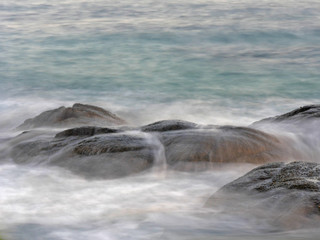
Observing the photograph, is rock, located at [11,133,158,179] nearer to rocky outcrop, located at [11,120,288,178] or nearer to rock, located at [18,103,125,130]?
rocky outcrop, located at [11,120,288,178]

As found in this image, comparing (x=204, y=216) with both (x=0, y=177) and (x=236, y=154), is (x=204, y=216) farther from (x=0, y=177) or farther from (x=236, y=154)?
(x=0, y=177)

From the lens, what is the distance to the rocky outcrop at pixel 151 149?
19.9 ft

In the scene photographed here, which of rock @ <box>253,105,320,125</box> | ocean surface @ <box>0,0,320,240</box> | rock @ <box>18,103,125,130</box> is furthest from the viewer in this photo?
rock @ <box>18,103,125,130</box>

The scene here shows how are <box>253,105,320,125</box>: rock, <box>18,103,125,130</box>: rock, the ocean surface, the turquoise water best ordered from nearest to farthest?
the ocean surface → <box>253,105,320,125</box>: rock → <box>18,103,125,130</box>: rock → the turquoise water

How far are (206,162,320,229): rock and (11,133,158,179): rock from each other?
4.03 feet

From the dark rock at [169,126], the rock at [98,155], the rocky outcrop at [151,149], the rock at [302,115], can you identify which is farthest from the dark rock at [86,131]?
the rock at [302,115]

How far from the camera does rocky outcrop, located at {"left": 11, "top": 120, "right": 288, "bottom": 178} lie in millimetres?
6062

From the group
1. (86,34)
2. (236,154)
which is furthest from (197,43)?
(236,154)

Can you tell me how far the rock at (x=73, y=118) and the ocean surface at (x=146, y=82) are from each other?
392 mm

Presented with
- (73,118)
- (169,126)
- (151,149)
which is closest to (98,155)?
(151,149)

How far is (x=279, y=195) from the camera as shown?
4.65 m

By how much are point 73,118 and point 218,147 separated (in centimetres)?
268

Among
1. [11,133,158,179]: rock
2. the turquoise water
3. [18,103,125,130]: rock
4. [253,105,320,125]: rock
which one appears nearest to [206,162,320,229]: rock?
[11,133,158,179]: rock

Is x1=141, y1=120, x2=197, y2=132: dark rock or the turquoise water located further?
the turquoise water
